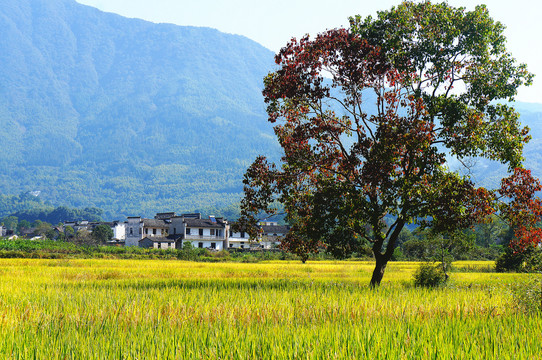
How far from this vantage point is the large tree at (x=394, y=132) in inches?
648

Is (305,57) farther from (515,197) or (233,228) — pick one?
(515,197)

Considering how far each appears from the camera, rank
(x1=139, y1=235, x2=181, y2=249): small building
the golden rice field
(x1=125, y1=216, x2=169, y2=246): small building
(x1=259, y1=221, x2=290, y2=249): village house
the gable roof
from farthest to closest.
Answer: (x1=259, y1=221, x2=290, y2=249): village house
(x1=125, y1=216, x2=169, y2=246): small building
the gable roof
(x1=139, y1=235, x2=181, y2=249): small building
the golden rice field

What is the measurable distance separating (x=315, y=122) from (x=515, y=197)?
747 centimetres

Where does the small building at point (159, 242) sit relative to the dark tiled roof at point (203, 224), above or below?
below

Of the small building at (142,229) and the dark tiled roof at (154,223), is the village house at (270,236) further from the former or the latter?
the small building at (142,229)

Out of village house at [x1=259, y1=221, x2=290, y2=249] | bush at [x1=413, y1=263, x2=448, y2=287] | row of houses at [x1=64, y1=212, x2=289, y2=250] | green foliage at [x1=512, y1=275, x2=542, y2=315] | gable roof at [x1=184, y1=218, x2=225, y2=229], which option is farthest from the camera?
village house at [x1=259, y1=221, x2=290, y2=249]

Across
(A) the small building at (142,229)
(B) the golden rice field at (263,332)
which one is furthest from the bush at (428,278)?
(A) the small building at (142,229)

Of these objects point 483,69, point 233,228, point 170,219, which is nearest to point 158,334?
point 233,228

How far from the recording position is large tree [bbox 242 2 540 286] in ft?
54.0

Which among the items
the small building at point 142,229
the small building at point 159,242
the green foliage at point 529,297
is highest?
the small building at point 142,229

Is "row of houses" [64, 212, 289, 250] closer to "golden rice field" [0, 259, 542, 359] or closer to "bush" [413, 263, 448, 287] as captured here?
"bush" [413, 263, 448, 287]

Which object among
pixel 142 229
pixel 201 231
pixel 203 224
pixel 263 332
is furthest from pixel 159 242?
pixel 263 332

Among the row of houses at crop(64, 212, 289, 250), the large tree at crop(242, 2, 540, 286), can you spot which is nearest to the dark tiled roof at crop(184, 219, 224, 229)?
the row of houses at crop(64, 212, 289, 250)

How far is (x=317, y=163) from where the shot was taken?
60.5 feet
